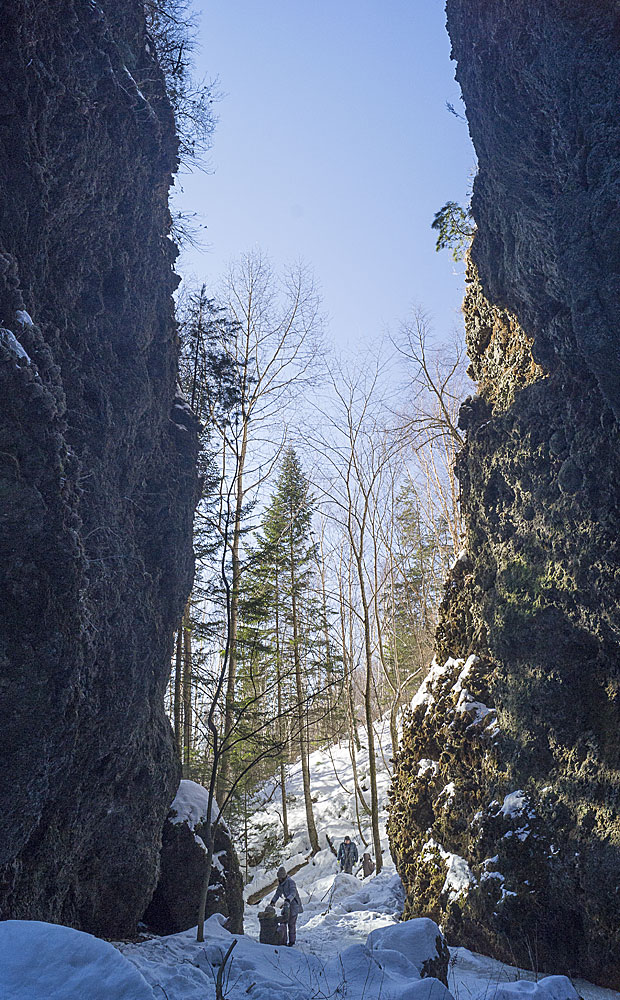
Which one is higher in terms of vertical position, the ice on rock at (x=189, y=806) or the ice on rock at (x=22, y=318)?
the ice on rock at (x=22, y=318)

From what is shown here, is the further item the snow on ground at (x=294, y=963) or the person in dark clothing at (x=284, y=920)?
the person in dark clothing at (x=284, y=920)

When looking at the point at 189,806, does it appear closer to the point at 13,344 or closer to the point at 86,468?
the point at 86,468

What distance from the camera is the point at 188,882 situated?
28.2 ft

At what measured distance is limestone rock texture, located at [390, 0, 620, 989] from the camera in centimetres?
651

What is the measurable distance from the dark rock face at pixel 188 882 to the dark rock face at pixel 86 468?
79 centimetres

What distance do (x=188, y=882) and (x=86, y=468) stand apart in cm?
644

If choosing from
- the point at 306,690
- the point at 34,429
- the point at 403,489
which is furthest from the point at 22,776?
the point at 403,489

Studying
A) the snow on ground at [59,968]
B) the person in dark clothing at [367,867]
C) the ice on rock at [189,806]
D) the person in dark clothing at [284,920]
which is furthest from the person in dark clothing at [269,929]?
the person in dark clothing at [367,867]

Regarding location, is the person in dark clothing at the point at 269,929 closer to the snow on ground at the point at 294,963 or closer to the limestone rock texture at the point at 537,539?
the snow on ground at the point at 294,963

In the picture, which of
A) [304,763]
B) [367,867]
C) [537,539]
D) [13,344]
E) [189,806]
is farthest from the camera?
[304,763]

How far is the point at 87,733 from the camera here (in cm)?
616

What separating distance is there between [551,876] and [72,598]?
22.0 feet

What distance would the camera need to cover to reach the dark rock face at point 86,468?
4.61 metres

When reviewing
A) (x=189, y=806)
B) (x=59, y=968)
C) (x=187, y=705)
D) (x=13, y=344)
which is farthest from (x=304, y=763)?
(x=13, y=344)
